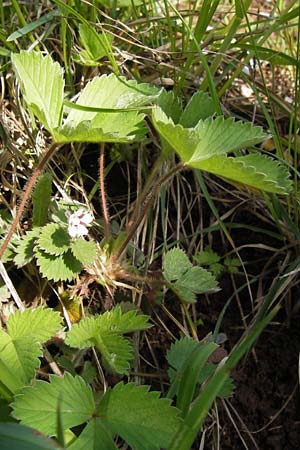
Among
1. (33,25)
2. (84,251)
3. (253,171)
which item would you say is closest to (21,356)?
(84,251)

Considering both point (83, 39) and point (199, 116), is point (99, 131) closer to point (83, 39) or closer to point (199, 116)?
point (199, 116)

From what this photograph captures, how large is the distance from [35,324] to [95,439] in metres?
0.28

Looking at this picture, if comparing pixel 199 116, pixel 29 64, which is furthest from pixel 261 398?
pixel 29 64

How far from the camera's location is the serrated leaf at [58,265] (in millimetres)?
1438

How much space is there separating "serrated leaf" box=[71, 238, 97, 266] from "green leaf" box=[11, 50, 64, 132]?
270 millimetres

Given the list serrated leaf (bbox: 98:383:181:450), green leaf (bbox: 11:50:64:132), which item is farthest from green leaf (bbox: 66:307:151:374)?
green leaf (bbox: 11:50:64:132)

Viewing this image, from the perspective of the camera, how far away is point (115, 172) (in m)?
1.84

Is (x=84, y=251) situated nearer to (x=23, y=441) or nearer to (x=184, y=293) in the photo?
(x=184, y=293)

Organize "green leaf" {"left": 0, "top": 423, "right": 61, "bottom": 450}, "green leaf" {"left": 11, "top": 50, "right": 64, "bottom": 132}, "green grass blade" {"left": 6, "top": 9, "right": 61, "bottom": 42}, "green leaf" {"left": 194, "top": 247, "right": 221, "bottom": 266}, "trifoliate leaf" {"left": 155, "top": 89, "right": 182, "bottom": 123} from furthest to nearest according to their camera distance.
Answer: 1. "green leaf" {"left": 194, "top": 247, "right": 221, "bottom": 266}
2. "green grass blade" {"left": 6, "top": 9, "right": 61, "bottom": 42}
3. "trifoliate leaf" {"left": 155, "top": 89, "right": 182, "bottom": 123}
4. "green leaf" {"left": 11, "top": 50, "right": 64, "bottom": 132}
5. "green leaf" {"left": 0, "top": 423, "right": 61, "bottom": 450}

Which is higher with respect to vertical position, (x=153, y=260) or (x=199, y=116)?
(x=199, y=116)

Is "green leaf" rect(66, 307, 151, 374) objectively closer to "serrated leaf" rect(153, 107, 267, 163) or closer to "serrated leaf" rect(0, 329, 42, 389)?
"serrated leaf" rect(0, 329, 42, 389)

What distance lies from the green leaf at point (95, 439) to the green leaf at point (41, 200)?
21.8 inches

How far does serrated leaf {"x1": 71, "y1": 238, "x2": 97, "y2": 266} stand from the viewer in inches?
56.3

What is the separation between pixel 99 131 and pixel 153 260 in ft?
1.71
